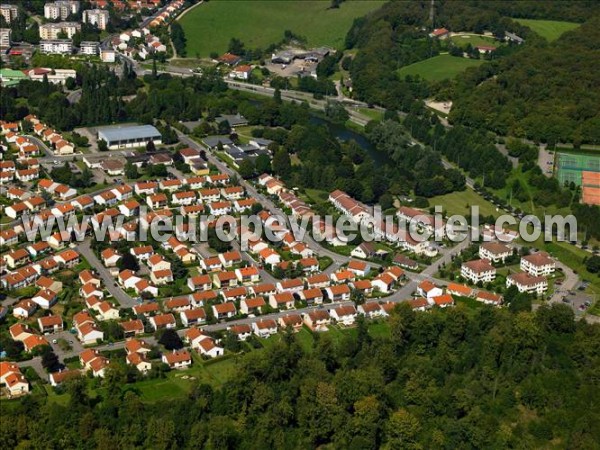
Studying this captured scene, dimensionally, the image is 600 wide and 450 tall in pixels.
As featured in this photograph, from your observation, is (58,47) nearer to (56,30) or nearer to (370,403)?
(56,30)

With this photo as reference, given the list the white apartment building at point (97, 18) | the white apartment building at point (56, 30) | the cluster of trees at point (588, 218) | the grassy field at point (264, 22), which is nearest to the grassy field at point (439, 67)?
the grassy field at point (264, 22)

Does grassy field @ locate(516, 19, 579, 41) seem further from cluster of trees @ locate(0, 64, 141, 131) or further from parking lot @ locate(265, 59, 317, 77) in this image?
cluster of trees @ locate(0, 64, 141, 131)

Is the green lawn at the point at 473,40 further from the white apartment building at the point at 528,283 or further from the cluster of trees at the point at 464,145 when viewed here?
the white apartment building at the point at 528,283

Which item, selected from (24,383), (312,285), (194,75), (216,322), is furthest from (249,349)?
(194,75)

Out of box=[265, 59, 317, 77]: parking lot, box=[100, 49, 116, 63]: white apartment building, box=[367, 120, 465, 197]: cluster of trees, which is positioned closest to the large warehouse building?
box=[367, 120, 465, 197]: cluster of trees

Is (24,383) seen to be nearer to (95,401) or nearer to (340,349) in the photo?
(95,401)
